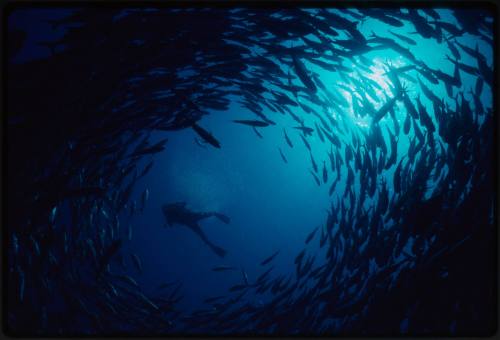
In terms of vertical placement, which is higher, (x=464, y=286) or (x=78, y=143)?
(x=78, y=143)

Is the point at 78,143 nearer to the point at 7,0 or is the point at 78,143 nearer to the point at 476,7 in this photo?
the point at 7,0

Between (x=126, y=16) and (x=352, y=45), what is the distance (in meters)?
1.70

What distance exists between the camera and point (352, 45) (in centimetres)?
239

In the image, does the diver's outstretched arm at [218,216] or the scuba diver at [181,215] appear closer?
the diver's outstretched arm at [218,216]

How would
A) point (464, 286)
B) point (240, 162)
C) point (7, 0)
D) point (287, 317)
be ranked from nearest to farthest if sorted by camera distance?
point (7, 0) < point (464, 286) < point (287, 317) < point (240, 162)

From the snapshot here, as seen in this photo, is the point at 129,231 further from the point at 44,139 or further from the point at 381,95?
the point at 381,95

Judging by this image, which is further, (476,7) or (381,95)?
(381,95)

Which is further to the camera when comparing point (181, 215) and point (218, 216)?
point (181, 215)

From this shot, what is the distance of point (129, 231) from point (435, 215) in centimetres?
292

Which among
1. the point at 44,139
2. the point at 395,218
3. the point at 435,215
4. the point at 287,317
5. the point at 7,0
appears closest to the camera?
the point at 7,0

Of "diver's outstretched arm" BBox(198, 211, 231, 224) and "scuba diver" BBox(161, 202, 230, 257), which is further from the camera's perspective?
"scuba diver" BBox(161, 202, 230, 257)

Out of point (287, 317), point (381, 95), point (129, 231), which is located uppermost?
point (381, 95)

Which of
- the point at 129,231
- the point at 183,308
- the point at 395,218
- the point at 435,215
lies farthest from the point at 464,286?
the point at 129,231

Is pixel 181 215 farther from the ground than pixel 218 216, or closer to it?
closer to it
